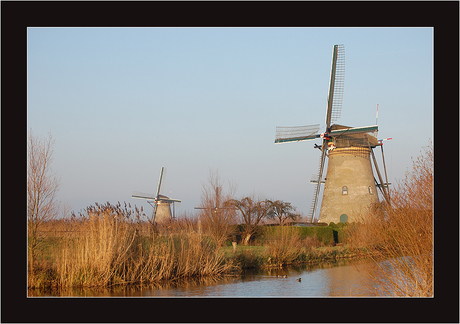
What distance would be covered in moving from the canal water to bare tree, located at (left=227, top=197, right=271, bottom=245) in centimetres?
808

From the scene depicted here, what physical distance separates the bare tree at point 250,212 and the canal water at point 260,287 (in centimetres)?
808

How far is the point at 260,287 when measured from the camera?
11.2 meters

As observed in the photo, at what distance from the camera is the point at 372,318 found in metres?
4.96

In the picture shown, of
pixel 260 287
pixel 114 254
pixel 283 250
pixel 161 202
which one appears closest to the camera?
pixel 114 254

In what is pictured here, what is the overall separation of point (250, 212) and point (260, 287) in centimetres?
1206

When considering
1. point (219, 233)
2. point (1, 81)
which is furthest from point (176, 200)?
point (1, 81)

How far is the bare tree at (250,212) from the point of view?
22.7 m

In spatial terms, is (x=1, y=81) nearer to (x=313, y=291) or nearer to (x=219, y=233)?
(x=313, y=291)

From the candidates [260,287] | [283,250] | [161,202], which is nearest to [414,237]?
[260,287]

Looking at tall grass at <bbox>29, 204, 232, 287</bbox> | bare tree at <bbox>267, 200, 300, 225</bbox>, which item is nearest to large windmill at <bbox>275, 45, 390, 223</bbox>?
bare tree at <bbox>267, 200, 300, 225</bbox>

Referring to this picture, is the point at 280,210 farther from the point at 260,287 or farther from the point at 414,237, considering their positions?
the point at 414,237

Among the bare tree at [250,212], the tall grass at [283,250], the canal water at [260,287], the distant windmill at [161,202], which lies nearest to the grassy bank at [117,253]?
the canal water at [260,287]

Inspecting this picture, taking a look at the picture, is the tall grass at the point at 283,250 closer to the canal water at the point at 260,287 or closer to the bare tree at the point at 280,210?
the canal water at the point at 260,287

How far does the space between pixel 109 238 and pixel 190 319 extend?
542 centimetres
